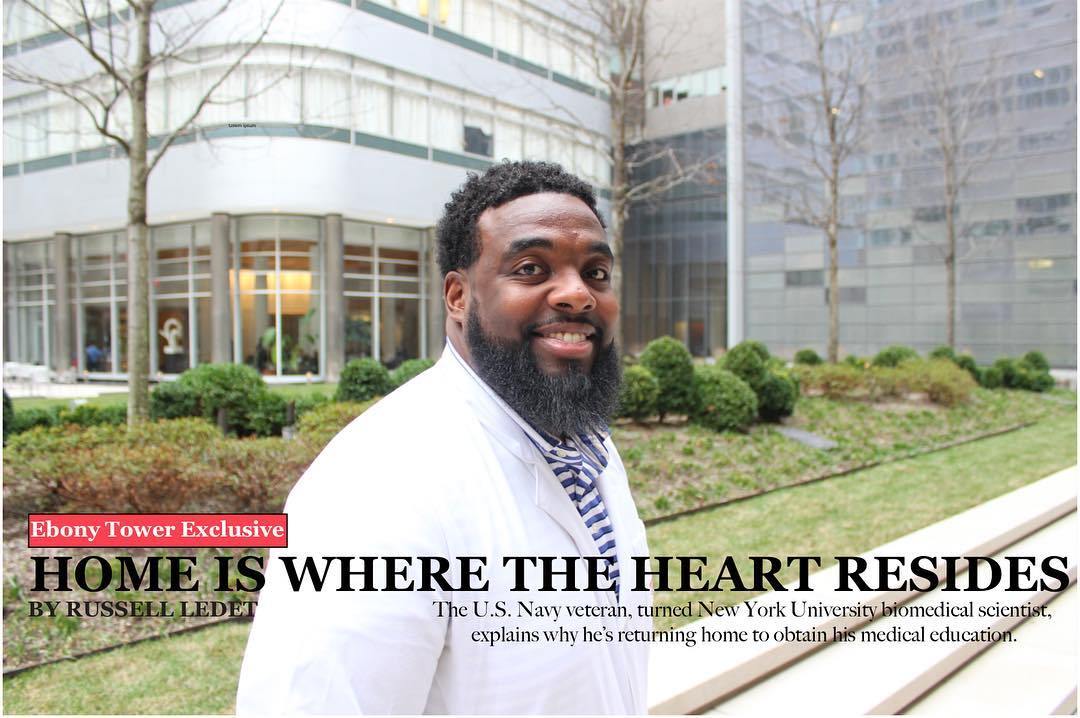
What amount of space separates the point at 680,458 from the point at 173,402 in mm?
6231

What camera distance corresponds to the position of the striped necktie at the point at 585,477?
1683mm

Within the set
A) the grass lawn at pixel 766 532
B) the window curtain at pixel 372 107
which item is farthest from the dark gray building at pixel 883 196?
the grass lawn at pixel 766 532

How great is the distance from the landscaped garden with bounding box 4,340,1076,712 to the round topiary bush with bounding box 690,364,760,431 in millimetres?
22

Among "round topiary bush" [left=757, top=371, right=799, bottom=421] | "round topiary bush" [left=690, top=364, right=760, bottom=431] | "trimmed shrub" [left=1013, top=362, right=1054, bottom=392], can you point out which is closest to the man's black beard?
"round topiary bush" [left=690, top=364, right=760, bottom=431]

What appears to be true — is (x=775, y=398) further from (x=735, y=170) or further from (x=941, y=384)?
(x=735, y=170)

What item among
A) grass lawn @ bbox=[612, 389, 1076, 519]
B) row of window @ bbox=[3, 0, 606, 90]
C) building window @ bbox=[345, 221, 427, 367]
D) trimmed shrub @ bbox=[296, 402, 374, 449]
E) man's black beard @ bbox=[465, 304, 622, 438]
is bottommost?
grass lawn @ bbox=[612, 389, 1076, 519]

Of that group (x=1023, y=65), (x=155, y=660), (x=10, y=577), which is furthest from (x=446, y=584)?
(x=1023, y=65)

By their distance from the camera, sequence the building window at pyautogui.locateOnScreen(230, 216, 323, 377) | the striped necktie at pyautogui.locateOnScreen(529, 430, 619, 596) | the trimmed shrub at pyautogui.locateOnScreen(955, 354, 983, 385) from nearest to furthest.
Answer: the striped necktie at pyautogui.locateOnScreen(529, 430, 619, 596) → the trimmed shrub at pyautogui.locateOnScreen(955, 354, 983, 385) → the building window at pyautogui.locateOnScreen(230, 216, 323, 377)

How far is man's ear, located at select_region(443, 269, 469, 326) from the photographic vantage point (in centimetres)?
171

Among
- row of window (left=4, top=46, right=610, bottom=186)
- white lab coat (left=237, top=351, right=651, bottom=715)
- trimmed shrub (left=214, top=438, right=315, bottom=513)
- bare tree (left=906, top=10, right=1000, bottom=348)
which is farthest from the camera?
bare tree (left=906, top=10, right=1000, bottom=348)

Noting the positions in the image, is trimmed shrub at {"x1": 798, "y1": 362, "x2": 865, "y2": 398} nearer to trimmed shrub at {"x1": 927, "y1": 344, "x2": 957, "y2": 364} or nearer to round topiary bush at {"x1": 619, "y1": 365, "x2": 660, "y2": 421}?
round topiary bush at {"x1": 619, "y1": 365, "x2": 660, "y2": 421}

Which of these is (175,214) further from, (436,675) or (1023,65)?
(1023,65)

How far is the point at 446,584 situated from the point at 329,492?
0.27 meters

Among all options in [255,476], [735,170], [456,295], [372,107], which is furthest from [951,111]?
[456,295]
